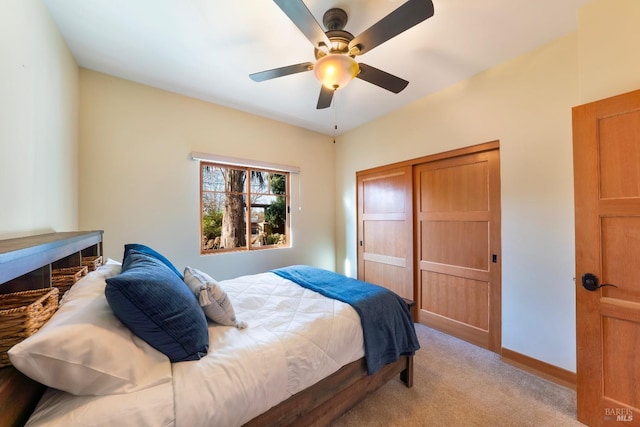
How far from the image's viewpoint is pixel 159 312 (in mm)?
987

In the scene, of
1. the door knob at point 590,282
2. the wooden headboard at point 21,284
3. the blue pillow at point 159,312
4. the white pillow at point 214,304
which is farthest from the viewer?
the door knob at point 590,282

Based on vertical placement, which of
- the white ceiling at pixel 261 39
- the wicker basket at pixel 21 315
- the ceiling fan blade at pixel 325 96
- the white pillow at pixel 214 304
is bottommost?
the white pillow at pixel 214 304

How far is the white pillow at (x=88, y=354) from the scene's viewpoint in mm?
715

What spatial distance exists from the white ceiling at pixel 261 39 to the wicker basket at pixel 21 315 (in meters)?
1.83

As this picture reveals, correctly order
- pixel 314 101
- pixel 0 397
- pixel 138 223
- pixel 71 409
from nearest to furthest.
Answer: pixel 0 397, pixel 71 409, pixel 138 223, pixel 314 101

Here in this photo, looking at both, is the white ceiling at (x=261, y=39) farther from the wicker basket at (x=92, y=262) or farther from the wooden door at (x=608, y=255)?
the wicker basket at (x=92, y=262)

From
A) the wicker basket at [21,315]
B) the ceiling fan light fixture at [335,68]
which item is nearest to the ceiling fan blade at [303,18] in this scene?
the ceiling fan light fixture at [335,68]

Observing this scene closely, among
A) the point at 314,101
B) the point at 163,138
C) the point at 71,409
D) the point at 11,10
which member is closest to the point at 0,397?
the point at 71,409

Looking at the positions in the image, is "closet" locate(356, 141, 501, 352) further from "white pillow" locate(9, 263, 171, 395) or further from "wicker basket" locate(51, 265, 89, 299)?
"wicker basket" locate(51, 265, 89, 299)

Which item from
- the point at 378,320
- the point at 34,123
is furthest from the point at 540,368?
the point at 34,123

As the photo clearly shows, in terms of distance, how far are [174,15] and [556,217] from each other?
3.28 meters

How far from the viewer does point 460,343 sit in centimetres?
252

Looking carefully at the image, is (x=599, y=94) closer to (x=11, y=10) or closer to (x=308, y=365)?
(x=308, y=365)

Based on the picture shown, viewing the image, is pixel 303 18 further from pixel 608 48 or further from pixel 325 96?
pixel 608 48
